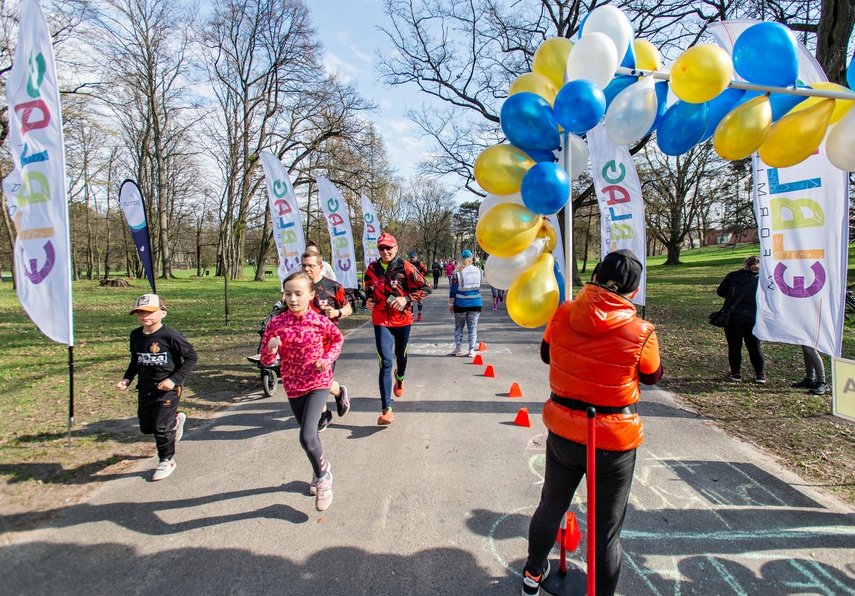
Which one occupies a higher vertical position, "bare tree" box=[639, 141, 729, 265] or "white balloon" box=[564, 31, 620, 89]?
"bare tree" box=[639, 141, 729, 265]

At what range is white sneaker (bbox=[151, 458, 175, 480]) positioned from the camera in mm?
3539

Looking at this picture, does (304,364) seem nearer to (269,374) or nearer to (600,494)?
(600,494)

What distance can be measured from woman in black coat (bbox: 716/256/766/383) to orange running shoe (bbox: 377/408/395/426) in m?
4.92

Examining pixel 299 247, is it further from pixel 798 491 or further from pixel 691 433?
pixel 798 491

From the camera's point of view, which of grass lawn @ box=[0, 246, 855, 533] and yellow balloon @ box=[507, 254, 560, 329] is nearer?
yellow balloon @ box=[507, 254, 560, 329]

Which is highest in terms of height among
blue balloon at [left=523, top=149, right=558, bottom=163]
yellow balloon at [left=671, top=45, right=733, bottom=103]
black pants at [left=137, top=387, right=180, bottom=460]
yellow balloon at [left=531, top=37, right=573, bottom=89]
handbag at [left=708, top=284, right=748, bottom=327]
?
yellow balloon at [left=531, top=37, right=573, bottom=89]

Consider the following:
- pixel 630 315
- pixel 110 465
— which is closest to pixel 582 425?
pixel 630 315

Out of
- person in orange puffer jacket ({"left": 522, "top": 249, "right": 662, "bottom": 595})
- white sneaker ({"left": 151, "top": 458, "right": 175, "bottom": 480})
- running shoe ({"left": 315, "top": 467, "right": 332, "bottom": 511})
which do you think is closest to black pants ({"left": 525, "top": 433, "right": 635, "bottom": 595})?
person in orange puffer jacket ({"left": 522, "top": 249, "right": 662, "bottom": 595})

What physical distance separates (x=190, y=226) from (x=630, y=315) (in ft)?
202

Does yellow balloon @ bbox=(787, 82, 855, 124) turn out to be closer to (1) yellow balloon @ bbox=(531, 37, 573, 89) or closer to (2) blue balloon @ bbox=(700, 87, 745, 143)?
(2) blue balloon @ bbox=(700, 87, 745, 143)

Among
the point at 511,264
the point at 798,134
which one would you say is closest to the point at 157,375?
the point at 511,264

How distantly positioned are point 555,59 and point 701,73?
0.88 meters

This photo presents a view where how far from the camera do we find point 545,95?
2680mm

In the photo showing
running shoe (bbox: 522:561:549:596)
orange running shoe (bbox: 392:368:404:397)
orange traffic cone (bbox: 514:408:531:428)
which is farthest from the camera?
orange running shoe (bbox: 392:368:404:397)
